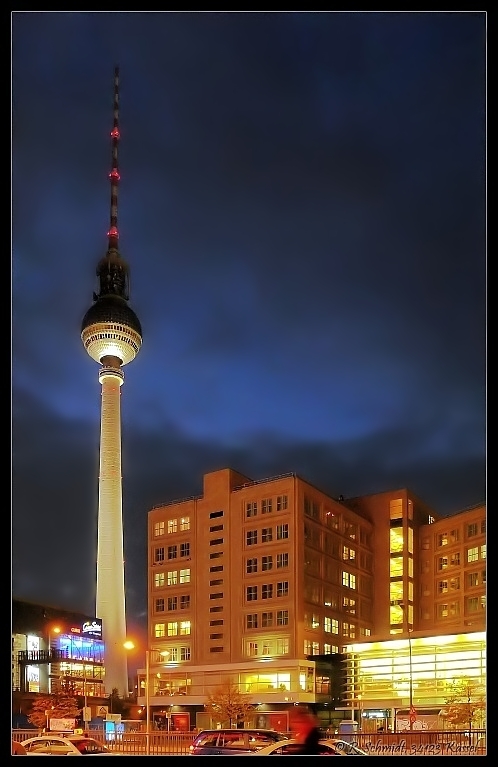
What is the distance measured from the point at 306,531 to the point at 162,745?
22927 millimetres

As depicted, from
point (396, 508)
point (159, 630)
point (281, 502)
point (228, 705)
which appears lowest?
point (228, 705)

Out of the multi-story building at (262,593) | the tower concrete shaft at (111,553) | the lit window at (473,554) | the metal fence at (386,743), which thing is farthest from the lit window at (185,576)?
the metal fence at (386,743)

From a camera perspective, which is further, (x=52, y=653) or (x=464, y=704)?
(x=52, y=653)

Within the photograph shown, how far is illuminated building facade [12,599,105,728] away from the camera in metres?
37.7

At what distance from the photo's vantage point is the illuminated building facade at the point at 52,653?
37656mm

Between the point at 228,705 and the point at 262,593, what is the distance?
192 inches

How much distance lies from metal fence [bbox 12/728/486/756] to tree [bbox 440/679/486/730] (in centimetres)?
1298

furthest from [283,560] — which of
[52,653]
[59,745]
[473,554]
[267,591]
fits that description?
[59,745]

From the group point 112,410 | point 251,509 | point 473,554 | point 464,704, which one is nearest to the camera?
Answer: point 464,704

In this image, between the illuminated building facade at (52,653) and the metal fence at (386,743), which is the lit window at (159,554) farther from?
the metal fence at (386,743)

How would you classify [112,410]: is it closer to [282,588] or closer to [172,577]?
[172,577]

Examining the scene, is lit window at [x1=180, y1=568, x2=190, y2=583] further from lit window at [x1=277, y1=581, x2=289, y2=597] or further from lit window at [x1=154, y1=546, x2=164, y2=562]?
lit window at [x1=277, y1=581, x2=289, y2=597]

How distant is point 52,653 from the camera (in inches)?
1570
